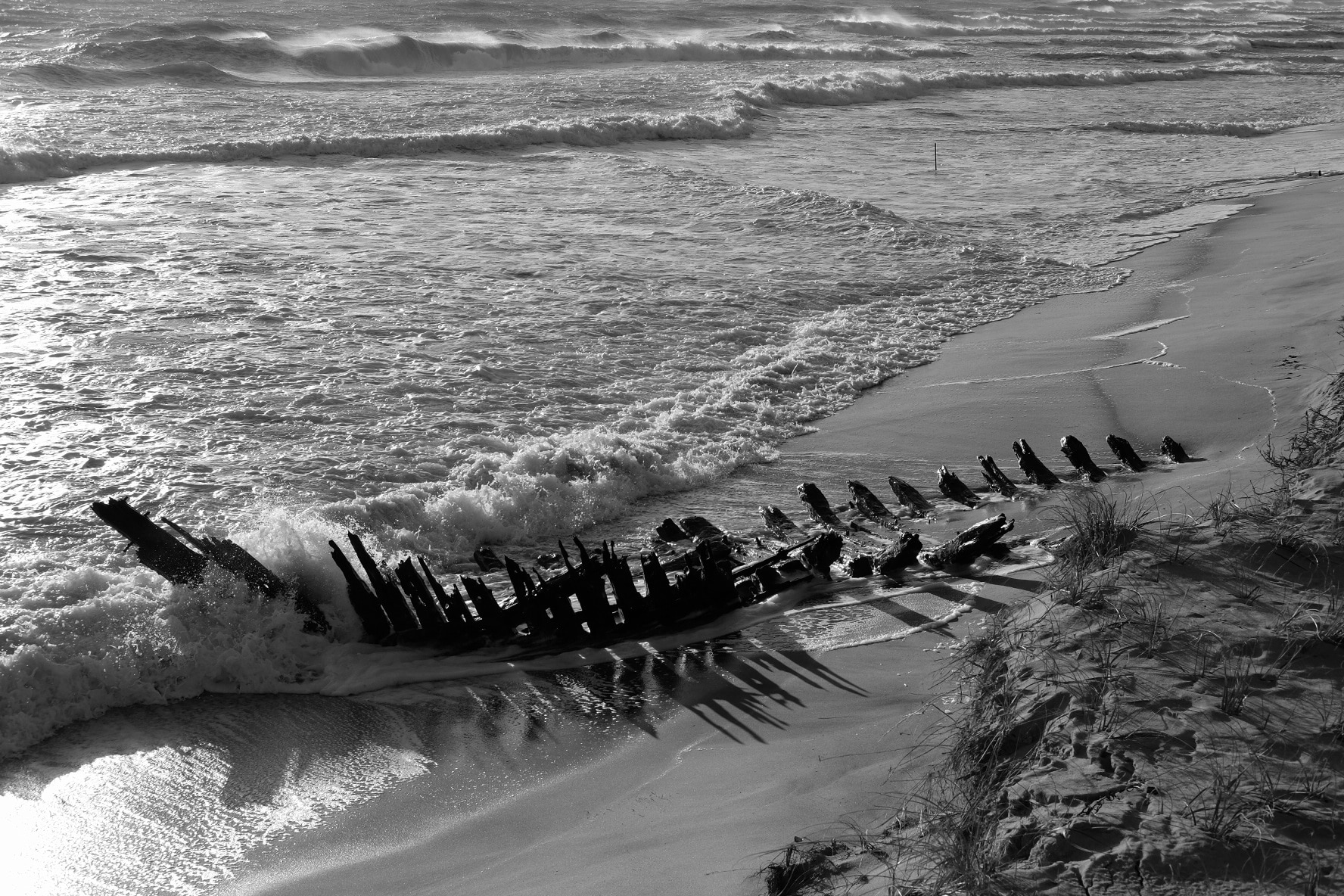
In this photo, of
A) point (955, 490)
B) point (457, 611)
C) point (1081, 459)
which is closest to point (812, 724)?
point (457, 611)

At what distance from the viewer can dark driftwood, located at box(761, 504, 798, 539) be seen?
6.84m

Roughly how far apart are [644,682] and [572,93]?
2399 cm

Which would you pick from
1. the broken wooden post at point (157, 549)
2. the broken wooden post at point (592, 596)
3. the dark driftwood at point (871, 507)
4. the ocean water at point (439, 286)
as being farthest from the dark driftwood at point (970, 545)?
the broken wooden post at point (157, 549)

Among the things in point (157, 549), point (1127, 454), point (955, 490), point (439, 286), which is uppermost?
point (439, 286)

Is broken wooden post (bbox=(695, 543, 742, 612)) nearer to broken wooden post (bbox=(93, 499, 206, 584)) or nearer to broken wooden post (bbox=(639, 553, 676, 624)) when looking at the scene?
broken wooden post (bbox=(639, 553, 676, 624))

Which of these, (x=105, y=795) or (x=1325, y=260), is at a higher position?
(x=1325, y=260)

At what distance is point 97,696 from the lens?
5270 millimetres

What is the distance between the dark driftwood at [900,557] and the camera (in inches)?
241

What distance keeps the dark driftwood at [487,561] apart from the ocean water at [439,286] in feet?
0.52

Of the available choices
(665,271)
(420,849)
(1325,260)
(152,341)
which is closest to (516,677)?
(420,849)

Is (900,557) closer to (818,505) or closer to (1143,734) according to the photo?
(818,505)

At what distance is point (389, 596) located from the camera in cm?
566

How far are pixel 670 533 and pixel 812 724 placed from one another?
230 centimetres

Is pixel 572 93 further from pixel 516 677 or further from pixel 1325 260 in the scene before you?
pixel 516 677
